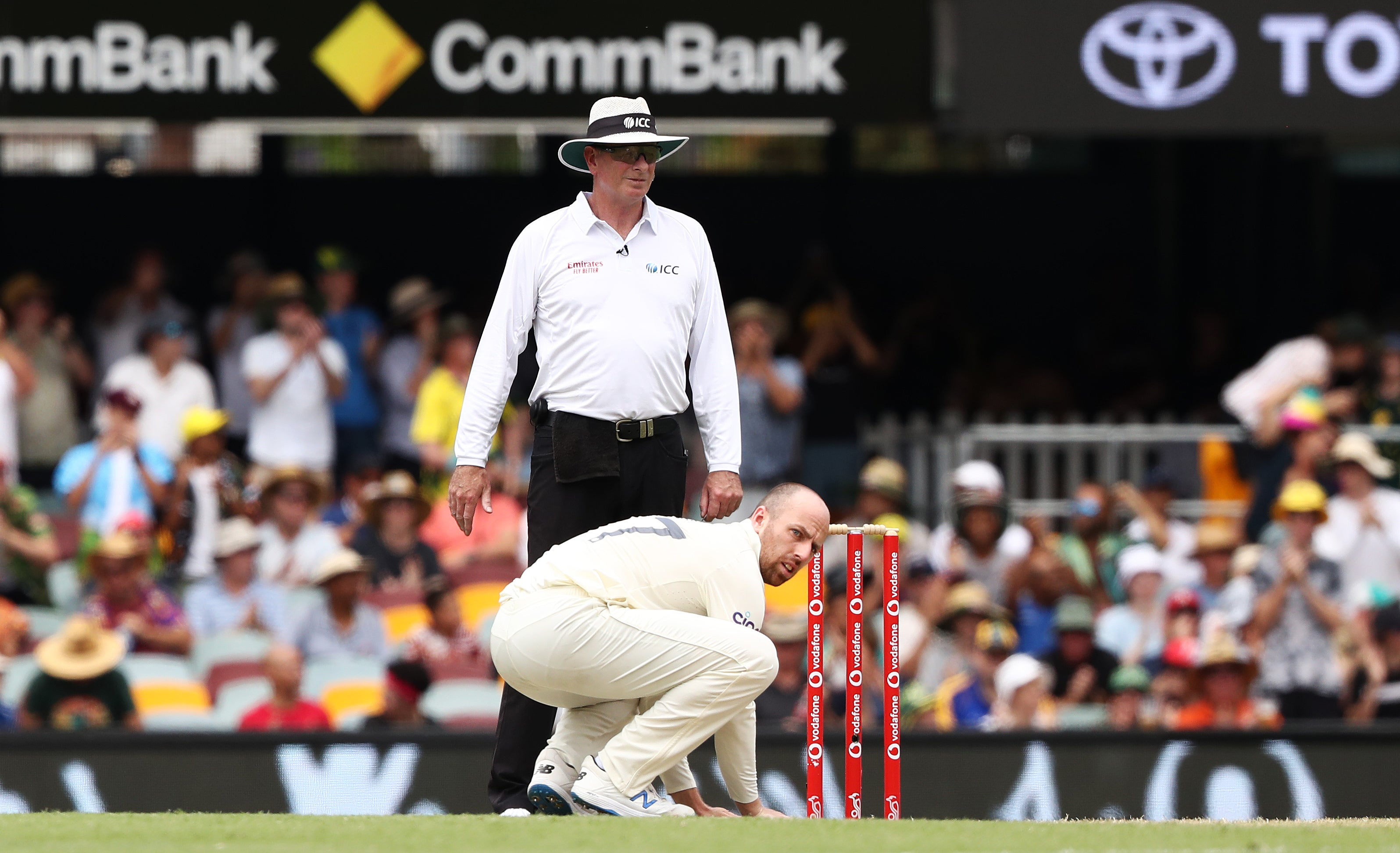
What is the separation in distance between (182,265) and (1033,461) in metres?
5.79

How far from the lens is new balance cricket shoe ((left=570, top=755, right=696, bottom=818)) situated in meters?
5.45

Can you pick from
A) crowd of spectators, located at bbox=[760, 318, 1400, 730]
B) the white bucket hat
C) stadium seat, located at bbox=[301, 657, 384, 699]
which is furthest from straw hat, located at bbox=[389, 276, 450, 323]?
the white bucket hat

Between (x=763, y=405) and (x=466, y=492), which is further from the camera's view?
(x=763, y=405)

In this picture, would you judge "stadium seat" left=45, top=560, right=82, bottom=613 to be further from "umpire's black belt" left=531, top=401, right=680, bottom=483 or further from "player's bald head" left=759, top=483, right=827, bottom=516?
"player's bald head" left=759, top=483, right=827, bottom=516

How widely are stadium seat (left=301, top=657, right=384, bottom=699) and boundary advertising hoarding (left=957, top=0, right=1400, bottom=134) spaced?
143 inches

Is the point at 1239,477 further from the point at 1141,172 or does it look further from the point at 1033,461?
the point at 1141,172

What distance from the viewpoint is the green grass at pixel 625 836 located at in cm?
482

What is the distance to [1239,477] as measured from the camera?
34.7ft

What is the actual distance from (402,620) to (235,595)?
0.77 metres

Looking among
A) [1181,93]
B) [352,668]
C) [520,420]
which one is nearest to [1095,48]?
[1181,93]

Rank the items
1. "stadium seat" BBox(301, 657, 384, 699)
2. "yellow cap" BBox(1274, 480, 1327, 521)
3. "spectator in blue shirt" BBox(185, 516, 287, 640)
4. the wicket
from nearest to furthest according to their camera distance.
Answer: the wicket → "stadium seat" BBox(301, 657, 384, 699) → "spectator in blue shirt" BBox(185, 516, 287, 640) → "yellow cap" BBox(1274, 480, 1327, 521)

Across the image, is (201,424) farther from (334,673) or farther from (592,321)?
(592,321)

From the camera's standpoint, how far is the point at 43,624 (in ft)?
29.7

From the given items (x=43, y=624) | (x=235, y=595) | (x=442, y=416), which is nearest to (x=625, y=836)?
(x=235, y=595)
